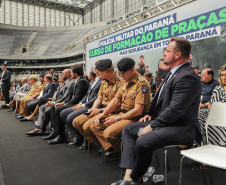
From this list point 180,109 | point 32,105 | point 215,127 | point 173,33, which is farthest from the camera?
point 32,105

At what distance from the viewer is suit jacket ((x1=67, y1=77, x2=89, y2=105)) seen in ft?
10.6

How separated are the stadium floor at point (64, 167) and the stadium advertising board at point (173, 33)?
6.69ft

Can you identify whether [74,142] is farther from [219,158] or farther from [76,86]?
[219,158]

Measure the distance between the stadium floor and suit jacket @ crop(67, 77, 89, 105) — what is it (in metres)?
0.77

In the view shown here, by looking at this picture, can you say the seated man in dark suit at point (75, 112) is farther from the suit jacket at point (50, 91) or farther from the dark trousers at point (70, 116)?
the suit jacket at point (50, 91)

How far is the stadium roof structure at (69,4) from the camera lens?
92.2 feet

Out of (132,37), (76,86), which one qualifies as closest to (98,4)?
(132,37)

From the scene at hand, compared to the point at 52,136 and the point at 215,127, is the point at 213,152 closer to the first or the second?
the point at 215,127

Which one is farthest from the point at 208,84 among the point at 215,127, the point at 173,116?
the point at 173,116

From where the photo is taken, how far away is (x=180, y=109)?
1356 mm

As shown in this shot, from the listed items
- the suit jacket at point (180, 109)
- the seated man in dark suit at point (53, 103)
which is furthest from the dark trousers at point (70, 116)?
the suit jacket at point (180, 109)

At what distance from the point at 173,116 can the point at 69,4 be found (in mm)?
31757

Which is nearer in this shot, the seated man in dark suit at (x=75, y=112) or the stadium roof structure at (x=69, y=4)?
the seated man in dark suit at (x=75, y=112)

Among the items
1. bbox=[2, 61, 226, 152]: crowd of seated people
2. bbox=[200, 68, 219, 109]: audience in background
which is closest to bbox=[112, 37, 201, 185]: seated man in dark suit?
bbox=[2, 61, 226, 152]: crowd of seated people
